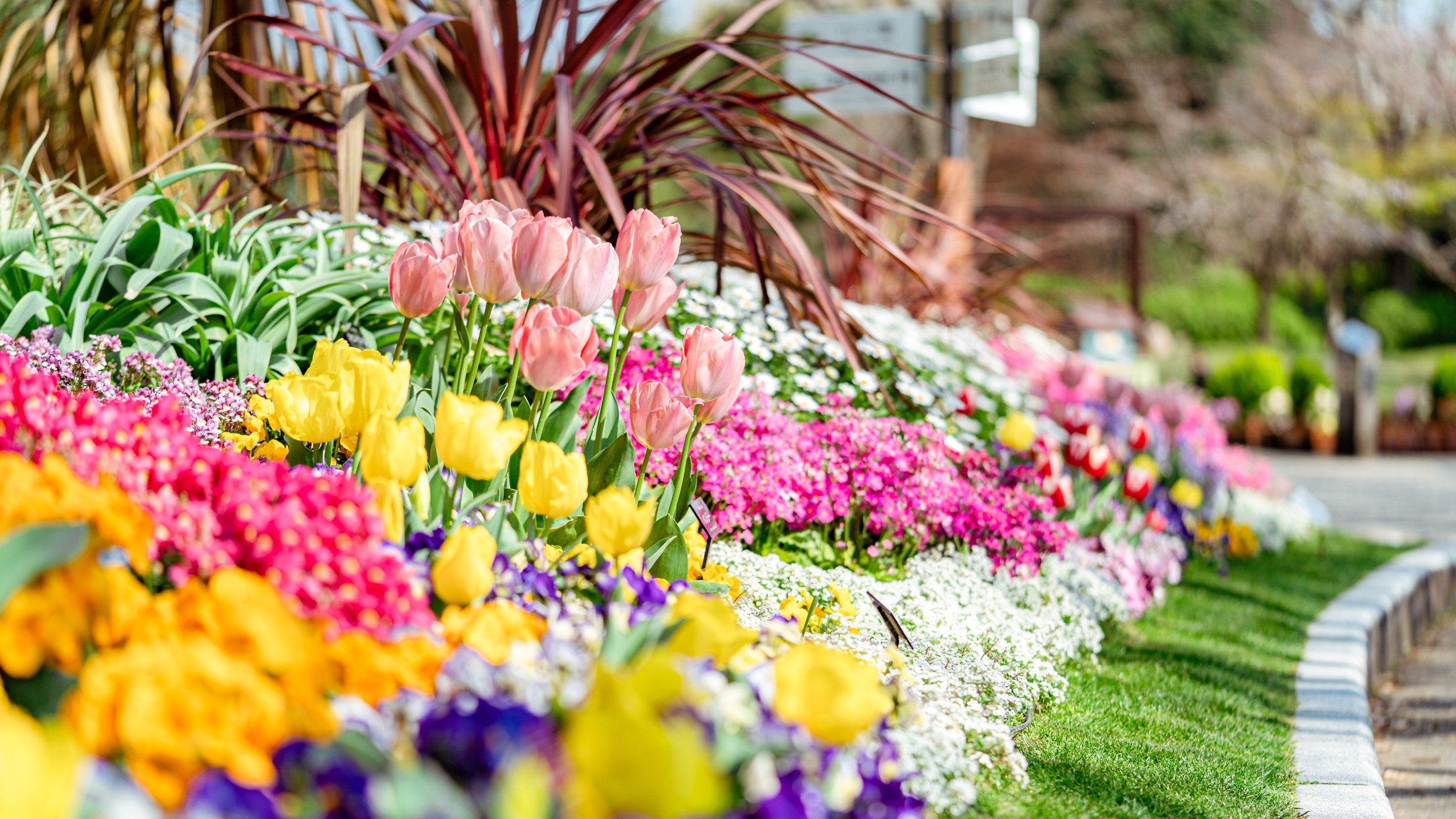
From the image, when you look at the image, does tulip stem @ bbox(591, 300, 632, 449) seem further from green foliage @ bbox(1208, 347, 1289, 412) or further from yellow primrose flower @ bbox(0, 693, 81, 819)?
green foliage @ bbox(1208, 347, 1289, 412)

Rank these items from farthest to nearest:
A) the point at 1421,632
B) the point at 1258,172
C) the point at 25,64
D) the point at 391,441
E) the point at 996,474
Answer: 1. the point at 1258,172
2. the point at 1421,632
3. the point at 25,64
4. the point at 996,474
5. the point at 391,441

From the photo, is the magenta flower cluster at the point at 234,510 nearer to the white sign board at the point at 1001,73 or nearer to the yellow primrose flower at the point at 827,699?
the yellow primrose flower at the point at 827,699

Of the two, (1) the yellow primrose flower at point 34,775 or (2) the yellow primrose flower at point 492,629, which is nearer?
(1) the yellow primrose flower at point 34,775

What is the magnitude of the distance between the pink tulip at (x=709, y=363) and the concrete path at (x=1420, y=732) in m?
2.04

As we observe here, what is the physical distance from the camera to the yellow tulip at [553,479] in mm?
1643

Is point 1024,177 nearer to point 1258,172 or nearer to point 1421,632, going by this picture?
point 1258,172

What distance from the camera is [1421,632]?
4895mm

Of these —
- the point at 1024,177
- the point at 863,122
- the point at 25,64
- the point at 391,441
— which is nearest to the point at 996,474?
the point at 391,441

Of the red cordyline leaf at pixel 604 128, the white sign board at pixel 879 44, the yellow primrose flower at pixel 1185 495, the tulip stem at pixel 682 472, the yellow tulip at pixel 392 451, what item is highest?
the white sign board at pixel 879 44

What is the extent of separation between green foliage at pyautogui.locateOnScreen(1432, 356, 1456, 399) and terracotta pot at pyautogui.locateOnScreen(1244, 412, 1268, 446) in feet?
5.37

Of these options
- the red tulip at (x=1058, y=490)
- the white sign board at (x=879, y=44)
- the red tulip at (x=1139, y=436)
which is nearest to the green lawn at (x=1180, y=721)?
the red tulip at (x=1058, y=490)

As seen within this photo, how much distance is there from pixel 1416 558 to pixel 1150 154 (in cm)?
1853

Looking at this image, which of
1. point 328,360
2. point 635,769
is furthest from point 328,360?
point 635,769

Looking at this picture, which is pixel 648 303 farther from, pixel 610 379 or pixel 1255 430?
pixel 1255 430
